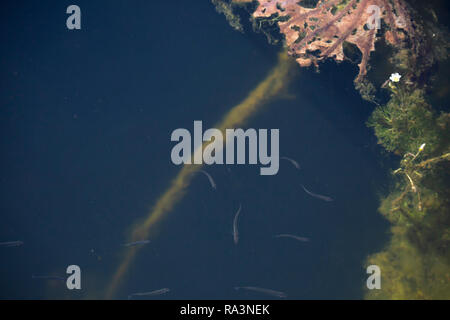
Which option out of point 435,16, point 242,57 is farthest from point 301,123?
point 435,16

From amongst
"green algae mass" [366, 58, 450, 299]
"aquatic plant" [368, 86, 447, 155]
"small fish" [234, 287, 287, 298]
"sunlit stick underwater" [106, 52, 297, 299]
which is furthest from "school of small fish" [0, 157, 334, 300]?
"aquatic plant" [368, 86, 447, 155]

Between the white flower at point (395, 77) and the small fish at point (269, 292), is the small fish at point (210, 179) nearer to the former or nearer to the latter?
the small fish at point (269, 292)

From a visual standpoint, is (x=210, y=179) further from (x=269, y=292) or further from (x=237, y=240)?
(x=269, y=292)

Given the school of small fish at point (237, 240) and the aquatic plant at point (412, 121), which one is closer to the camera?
the aquatic plant at point (412, 121)

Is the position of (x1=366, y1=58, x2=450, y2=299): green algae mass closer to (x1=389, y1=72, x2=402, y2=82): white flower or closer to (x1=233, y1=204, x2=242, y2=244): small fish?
(x1=389, y1=72, x2=402, y2=82): white flower

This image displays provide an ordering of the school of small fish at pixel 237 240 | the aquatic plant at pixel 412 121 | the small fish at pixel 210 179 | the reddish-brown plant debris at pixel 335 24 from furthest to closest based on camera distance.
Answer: the small fish at pixel 210 179, the school of small fish at pixel 237 240, the aquatic plant at pixel 412 121, the reddish-brown plant debris at pixel 335 24

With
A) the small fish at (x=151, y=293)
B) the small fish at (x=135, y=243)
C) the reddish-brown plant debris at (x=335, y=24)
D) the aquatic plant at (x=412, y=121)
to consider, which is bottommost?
the small fish at (x=151, y=293)

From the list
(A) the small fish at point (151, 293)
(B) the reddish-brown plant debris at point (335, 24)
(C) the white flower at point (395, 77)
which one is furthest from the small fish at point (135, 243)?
(C) the white flower at point (395, 77)
